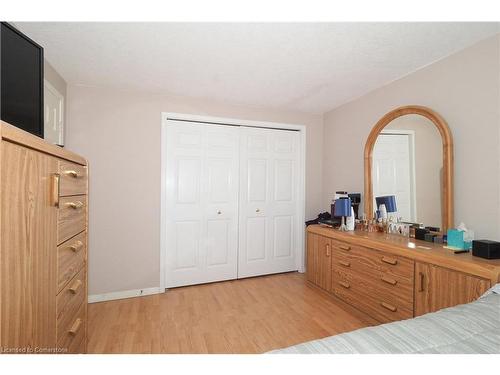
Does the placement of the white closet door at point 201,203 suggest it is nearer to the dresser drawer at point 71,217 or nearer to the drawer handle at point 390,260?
the dresser drawer at point 71,217

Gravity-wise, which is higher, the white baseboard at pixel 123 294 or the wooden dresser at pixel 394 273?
the wooden dresser at pixel 394 273

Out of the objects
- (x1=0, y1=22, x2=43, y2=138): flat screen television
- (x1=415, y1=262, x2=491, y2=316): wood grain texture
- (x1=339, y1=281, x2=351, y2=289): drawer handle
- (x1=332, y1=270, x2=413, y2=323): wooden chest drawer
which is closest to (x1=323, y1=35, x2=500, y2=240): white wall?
(x1=415, y1=262, x2=491, y2=316): wood grain texture

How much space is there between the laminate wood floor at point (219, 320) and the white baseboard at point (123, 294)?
7cm

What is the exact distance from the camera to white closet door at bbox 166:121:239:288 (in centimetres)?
299

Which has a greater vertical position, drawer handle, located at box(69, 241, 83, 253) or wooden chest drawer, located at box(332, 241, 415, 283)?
drawer handle, located at box(69, 241, 83, 253)

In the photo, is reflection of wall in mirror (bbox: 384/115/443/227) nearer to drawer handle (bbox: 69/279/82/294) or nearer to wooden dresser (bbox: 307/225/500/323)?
wooden dresser (bbox: 307/225/500/323)

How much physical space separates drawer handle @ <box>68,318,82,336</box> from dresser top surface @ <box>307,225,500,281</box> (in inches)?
86.5

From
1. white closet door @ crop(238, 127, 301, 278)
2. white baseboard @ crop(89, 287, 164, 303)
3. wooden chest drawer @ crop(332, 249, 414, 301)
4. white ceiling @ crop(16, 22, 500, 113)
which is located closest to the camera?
white ceiling @ crop(16, 22, 500, 113)

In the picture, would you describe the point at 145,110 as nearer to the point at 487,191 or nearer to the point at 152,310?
the point at 152,310

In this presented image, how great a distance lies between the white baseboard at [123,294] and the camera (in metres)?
2.64

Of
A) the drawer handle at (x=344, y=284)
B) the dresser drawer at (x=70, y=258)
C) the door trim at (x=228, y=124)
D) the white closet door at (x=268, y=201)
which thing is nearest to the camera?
the dresser drawer at (x=70, y=258)

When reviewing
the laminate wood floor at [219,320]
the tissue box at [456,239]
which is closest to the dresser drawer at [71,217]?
the laminate wood floor at [219,320]

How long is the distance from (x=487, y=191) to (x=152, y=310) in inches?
120
